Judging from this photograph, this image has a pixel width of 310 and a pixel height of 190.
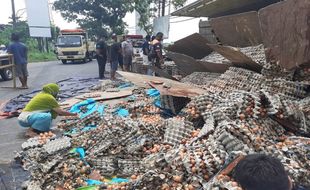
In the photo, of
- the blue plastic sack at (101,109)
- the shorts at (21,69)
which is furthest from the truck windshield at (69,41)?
the blue plastic sack at (101,109)

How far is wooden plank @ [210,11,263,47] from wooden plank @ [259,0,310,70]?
1.09 m

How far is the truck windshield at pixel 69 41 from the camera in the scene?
90.0 ft

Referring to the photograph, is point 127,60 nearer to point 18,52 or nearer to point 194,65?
point 18,52

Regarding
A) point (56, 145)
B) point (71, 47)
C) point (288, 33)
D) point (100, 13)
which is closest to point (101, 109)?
point (56, 145)

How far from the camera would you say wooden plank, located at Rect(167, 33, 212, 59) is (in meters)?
9.42

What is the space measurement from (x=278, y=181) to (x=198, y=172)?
172 centimetres

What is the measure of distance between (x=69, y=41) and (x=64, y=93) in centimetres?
1642

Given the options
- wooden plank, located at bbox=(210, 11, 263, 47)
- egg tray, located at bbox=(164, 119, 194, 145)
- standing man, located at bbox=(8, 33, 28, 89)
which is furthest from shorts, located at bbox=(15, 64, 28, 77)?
egg tray, located at bbox=(164, 119, 194, 145)

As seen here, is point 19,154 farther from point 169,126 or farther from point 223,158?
point 223,158

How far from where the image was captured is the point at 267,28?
6.16 meters

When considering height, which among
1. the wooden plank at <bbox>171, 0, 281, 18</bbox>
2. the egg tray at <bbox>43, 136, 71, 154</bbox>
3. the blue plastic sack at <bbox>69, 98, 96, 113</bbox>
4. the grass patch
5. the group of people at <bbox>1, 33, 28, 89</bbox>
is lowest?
the grass patch

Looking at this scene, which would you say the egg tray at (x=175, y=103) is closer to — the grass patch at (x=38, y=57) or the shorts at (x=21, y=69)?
the shorts at (x=21, y=69)

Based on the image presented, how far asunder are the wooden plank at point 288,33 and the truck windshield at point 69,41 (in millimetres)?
22818

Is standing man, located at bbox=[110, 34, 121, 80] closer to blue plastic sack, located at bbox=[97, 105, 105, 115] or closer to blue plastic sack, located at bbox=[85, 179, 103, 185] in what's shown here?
blue plastic sack, located at bbox=[97, 105, 105, 115]
